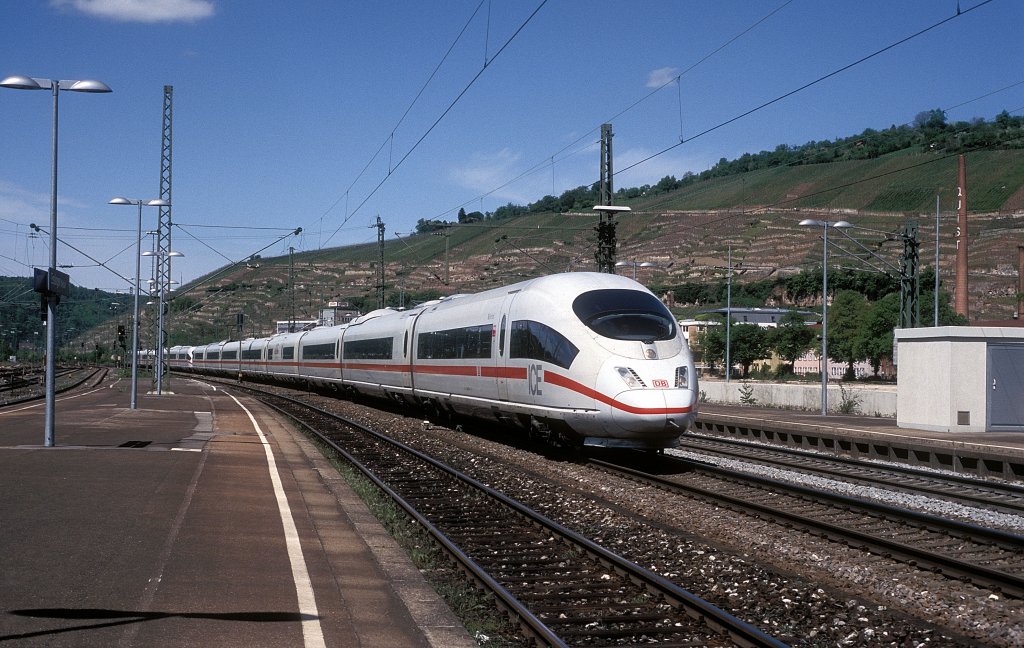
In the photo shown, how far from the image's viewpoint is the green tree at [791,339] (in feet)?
268

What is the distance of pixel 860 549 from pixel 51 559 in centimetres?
789

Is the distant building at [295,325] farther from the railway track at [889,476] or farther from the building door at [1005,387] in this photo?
the building door at [1005,387]

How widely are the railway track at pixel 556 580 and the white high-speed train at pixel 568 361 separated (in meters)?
2.93

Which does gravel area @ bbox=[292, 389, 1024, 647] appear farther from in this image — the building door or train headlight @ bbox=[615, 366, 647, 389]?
the building door

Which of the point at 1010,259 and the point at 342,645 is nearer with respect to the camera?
the point at 342,645

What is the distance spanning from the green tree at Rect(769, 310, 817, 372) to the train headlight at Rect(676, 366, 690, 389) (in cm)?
6813

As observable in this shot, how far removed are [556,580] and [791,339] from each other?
250ft

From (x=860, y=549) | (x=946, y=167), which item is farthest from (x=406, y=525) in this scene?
(x=946, y=167)

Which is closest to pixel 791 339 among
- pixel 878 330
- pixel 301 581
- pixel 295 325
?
pixel 878 330

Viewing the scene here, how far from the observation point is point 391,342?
3231 centimetres

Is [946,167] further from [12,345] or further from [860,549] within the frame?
[12,345]

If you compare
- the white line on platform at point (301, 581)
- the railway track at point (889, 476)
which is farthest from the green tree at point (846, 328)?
the white line on platform at point (301, 581)

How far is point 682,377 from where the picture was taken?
1630cm

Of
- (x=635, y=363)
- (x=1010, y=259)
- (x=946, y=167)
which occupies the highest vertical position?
(x=946, y=167)
